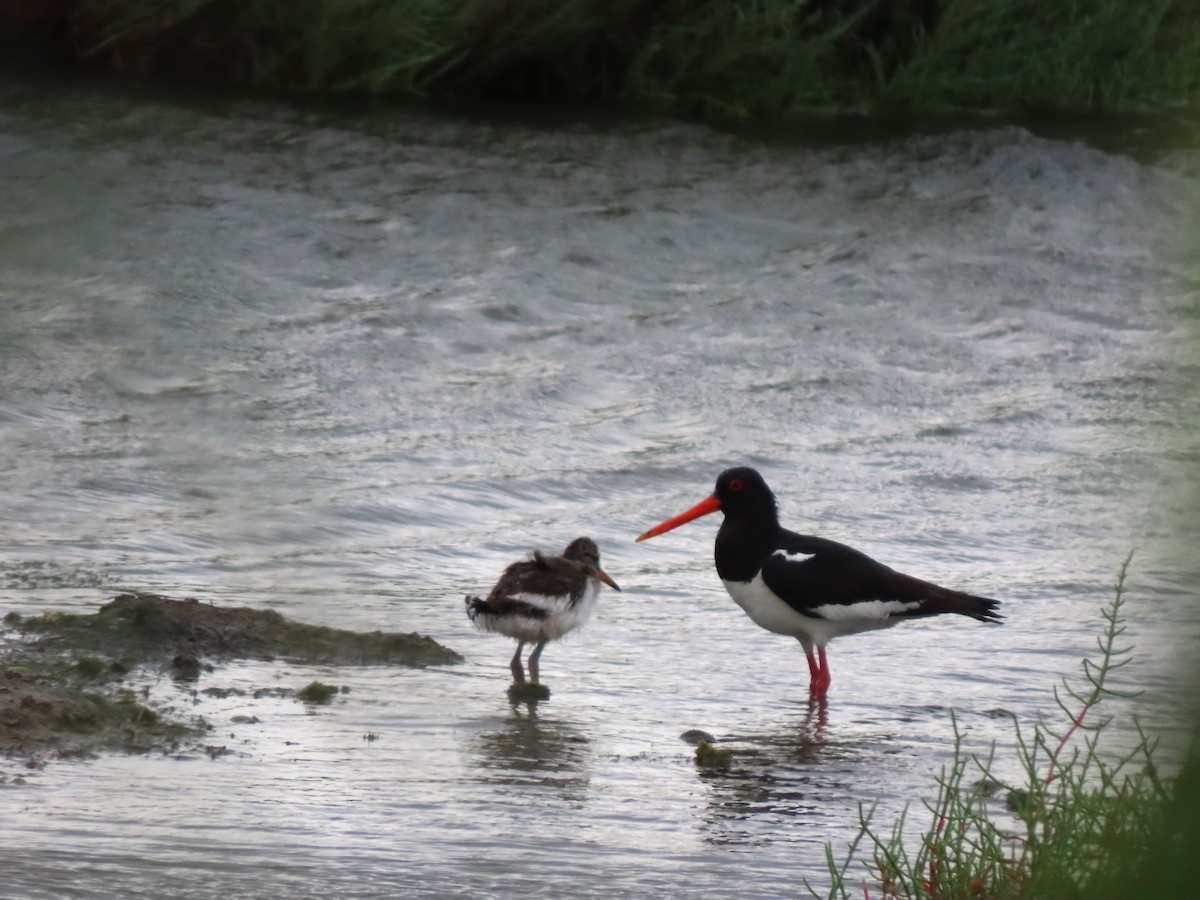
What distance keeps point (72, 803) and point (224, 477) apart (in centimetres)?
340

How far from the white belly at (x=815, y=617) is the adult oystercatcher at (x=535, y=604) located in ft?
2.31

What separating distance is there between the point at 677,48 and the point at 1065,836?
7.35 m

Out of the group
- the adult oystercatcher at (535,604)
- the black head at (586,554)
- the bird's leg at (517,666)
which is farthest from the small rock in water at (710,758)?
the black head at (586,554)

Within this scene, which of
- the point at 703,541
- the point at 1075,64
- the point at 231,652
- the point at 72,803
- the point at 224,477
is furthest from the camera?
the point at 1075,64

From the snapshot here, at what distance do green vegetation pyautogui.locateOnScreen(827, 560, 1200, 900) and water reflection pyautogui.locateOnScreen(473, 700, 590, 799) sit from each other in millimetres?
885

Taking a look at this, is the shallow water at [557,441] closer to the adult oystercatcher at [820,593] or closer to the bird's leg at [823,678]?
the bird's leg at [823,678]

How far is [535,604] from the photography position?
5.79 meters

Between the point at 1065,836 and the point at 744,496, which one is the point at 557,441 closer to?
the point at 744,496

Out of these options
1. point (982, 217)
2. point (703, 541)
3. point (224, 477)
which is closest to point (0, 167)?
point (224, 477)

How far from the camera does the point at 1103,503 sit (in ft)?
29.1

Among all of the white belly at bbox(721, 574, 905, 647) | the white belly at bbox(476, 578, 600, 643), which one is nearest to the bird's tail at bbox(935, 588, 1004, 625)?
the white belly at bbox(721, 574, 905, 647)

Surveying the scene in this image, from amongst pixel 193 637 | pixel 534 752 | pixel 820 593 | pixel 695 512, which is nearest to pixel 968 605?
pixel 820 593

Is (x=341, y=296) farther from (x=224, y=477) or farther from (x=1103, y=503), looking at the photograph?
(x=224, y=477)

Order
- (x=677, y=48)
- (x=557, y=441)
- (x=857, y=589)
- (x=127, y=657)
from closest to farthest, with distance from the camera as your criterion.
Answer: (x=127, y=657) < (x=857, y=589) < (x=557, y=441) < (x=677, y=48)
